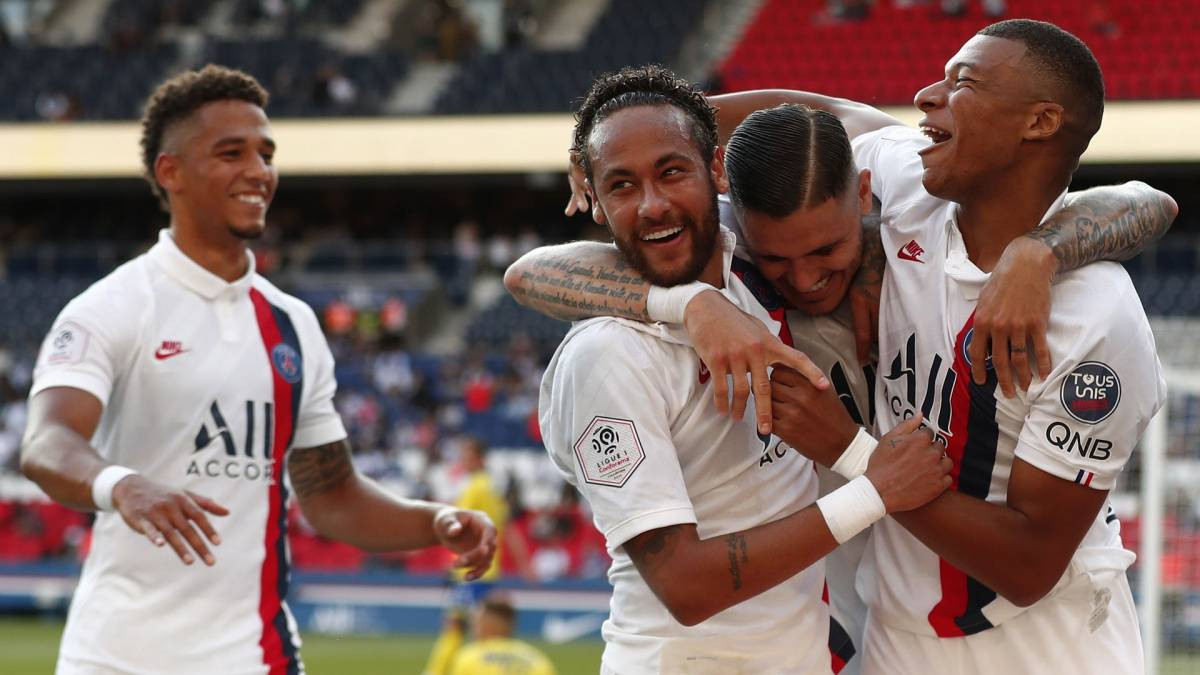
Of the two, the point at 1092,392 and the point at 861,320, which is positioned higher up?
the point at 861,320

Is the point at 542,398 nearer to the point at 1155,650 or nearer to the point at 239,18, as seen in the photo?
the point at 1155,650

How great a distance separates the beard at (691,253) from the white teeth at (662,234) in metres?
0.01

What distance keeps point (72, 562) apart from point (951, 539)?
15800 mm

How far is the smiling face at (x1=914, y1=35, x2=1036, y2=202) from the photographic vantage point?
3.39 metres

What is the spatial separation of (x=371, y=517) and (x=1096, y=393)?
2.44 meters

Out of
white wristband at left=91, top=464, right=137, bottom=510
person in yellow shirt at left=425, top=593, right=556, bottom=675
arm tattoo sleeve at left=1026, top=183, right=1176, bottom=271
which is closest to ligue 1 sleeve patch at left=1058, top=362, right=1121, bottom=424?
arm tattoo sleeve at left=1026, top=183, right=1176, bottom=271

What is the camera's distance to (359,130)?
23.8 meters

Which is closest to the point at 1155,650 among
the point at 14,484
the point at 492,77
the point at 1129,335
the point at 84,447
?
the point at 1129,335

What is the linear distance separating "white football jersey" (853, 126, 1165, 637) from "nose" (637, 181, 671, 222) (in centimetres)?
67

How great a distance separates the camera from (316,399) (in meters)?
4.79

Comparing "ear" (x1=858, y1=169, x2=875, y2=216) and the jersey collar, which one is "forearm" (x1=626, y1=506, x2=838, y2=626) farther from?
the jersey collar

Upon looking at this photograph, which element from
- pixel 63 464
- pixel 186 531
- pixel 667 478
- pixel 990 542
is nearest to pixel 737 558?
pixel 667 478

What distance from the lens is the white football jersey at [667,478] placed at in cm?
315

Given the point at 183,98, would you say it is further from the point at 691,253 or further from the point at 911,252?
the point at 911,252
